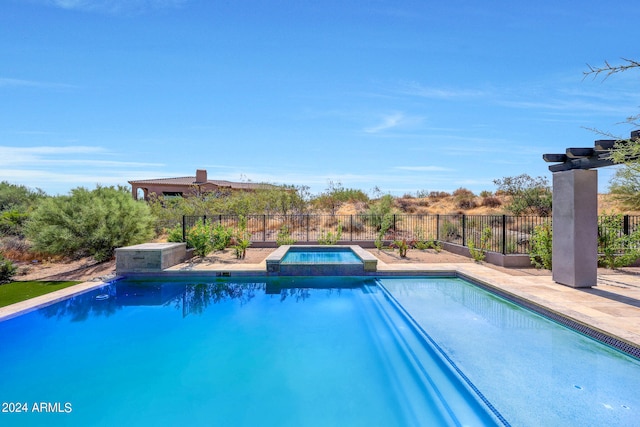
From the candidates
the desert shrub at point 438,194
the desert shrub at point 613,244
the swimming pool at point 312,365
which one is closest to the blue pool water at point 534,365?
the swimming pool at point 312,365

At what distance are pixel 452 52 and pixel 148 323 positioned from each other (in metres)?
10.9

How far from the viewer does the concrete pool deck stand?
466cm

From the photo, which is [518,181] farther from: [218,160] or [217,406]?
[217,406]

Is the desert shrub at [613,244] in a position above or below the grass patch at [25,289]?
above

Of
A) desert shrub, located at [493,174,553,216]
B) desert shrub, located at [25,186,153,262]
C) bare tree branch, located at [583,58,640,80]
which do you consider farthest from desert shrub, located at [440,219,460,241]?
desert shrub, located at [25,186,153,262]

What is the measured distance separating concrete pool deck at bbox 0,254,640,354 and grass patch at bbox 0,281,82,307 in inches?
14.7

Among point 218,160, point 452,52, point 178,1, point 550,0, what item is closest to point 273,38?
point 178,1

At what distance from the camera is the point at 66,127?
13508 millimetres

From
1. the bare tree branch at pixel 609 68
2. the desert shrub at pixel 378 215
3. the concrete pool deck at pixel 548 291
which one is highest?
the bare tree branch at pixel 609 68

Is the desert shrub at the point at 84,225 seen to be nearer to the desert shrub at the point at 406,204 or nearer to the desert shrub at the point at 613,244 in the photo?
the desert shrub at the point at 613,244

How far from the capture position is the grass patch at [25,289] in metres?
6.48

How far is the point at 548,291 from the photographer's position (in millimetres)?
6430

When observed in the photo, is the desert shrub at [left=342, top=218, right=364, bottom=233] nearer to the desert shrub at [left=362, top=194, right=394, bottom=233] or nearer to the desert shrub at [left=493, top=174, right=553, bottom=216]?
the desert shrub at [left=362, top=194, right=394, bottom=233]

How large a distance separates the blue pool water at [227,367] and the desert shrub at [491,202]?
2453 centimetres
